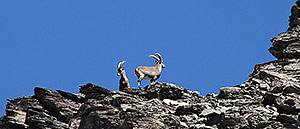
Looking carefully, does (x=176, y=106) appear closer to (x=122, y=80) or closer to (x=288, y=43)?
(x=122, y=80)

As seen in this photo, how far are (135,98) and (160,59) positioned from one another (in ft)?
21.2

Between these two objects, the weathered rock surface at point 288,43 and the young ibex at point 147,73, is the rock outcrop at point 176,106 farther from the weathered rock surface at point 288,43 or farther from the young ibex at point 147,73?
the young ibex at point 147,73

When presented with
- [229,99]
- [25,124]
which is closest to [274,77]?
[229,99]

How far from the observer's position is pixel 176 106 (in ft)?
96.5

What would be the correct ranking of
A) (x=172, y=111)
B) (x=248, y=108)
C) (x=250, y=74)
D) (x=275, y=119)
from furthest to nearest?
1. (x=250, y=74)
2. (x=172, y=111)
3. (x=248, y=108)
4. (x=275, y=119)

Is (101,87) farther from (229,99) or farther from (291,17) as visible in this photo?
(291,17)

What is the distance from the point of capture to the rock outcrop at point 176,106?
25.9 meters

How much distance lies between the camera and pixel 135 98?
97.2ft

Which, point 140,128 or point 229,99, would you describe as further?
point 229,99

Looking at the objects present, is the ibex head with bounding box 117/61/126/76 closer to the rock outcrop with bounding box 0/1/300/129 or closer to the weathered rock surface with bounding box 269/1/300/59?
the rock outcrop with bounding box 0/1/300/129

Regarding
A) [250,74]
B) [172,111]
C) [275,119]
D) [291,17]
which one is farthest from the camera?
[291,17]

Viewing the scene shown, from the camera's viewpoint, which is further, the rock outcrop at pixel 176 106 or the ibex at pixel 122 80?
the ibex at pixel 122 80

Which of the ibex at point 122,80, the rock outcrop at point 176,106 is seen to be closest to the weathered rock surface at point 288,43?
the rock outcrop at point 176,106

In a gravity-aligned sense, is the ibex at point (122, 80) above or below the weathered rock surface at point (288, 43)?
below
